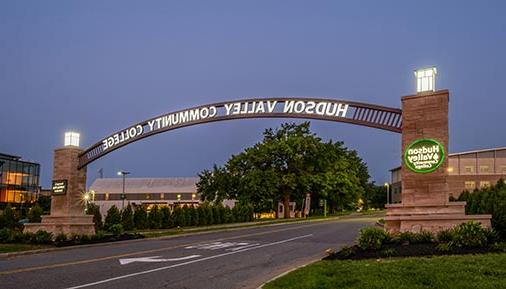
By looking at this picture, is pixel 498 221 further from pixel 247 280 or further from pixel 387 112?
pixel 247 280

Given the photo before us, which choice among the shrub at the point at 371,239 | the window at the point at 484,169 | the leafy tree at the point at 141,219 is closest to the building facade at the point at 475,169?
the window at the point at 484,169

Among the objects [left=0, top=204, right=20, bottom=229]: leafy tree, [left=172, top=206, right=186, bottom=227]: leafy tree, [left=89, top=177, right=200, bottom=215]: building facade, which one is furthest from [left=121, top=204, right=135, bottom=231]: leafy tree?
[left=89, top=177, right=200, bottom=215]: building facade

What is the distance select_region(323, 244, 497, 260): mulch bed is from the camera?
37.2 feet

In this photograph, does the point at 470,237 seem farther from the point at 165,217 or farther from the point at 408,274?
the point at 165,217

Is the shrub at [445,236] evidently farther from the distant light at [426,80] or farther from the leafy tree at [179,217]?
the leafy tree at [179,217]

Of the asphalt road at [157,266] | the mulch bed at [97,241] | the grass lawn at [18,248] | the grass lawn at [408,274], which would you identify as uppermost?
the grass lawn at [408,274]

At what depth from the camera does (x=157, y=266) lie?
13.5m

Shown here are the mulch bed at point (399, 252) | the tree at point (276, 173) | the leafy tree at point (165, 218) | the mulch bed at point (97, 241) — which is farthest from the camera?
the tree at point (276, 173)

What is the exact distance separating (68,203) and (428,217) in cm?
1613

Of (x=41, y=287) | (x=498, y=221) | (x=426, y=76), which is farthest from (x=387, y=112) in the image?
(x=41, y=287)

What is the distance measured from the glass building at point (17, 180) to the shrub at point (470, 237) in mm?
75424

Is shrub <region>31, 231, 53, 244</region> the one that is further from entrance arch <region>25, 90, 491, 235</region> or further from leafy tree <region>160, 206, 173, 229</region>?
leafy tree <region>160, 206, 173, 229</region>

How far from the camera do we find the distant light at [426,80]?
52.8 feet

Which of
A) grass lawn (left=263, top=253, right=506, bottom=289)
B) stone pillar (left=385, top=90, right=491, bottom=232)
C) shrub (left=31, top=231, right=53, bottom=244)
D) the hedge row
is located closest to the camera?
grass lawn (left=263, top=253, right=506, bottom=289)
